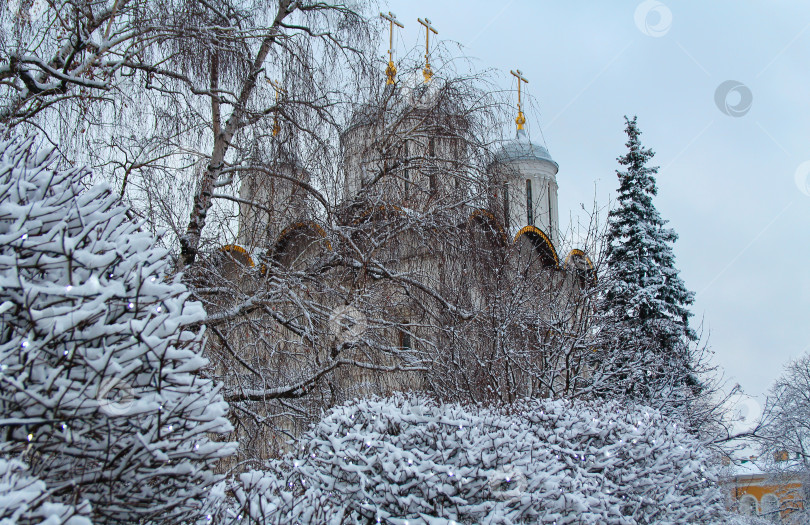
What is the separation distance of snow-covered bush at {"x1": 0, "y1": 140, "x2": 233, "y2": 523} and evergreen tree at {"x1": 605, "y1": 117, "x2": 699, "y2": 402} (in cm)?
1221

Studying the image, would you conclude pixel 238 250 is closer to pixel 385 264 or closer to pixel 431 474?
pixel 385 264

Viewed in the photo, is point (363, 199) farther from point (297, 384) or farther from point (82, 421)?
point (82, 421)

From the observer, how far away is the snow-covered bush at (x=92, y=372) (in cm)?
194

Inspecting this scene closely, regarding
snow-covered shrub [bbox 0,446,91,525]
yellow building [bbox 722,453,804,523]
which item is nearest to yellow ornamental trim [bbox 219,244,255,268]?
snow-covered shrub [bbox 0,446,91,525]

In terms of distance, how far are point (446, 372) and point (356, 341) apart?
5.51ft

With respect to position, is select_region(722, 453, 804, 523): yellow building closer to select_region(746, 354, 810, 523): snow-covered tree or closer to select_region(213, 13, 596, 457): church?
select_region(746, 354, 810, 523): snow-covered tree

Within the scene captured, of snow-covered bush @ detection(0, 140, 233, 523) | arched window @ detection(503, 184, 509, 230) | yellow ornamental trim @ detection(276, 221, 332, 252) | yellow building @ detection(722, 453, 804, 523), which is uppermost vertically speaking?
arched window @ detection(503, 184, 509, 230)

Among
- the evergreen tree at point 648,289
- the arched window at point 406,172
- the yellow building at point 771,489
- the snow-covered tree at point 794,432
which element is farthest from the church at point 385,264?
the snow-covered tree at point 794,432

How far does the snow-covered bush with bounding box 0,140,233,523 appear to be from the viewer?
1939 millimetres

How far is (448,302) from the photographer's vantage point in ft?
27.1

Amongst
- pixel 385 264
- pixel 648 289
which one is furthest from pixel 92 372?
pixel 648 289

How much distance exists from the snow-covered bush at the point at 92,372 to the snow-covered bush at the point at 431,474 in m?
0.74

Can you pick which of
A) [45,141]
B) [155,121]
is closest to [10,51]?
[45,141]

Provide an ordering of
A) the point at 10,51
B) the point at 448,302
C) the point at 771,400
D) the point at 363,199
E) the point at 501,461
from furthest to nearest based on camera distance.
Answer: the point at 771,400 < the point at 448,302 < the point at 363,199 < the point at 10,51 < the point at 501,461
